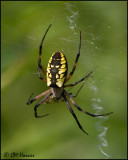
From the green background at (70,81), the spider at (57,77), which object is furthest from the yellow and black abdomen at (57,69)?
the green background at (70,81)

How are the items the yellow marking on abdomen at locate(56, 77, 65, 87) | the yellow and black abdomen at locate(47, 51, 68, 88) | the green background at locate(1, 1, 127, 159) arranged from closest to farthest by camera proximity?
the yellow and black abdomen at locate(47, 51, 68, 88), the yellow marking on abdomen at locate(56, 77, 65, 87), the green background at locate(1, 1, 127, 159)

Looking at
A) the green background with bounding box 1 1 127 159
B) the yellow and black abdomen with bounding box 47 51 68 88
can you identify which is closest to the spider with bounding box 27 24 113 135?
the yellow and black abdomen with bounding box 47 51 68 88

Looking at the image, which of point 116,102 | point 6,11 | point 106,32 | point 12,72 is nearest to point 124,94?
point 116,102

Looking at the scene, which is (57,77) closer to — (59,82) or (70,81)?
(59,82)

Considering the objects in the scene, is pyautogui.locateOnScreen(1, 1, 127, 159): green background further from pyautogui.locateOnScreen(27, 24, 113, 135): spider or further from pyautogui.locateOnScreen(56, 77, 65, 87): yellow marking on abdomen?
pyautogui.locateOnScreen(56, 77, 65, 87): yellow marking on abdomen

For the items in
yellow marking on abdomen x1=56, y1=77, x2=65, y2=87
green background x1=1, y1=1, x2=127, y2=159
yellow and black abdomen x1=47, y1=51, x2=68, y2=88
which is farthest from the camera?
green background x1=1, y1=1, x2=127, y2=159

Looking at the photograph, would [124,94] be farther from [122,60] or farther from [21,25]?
[21,25]
